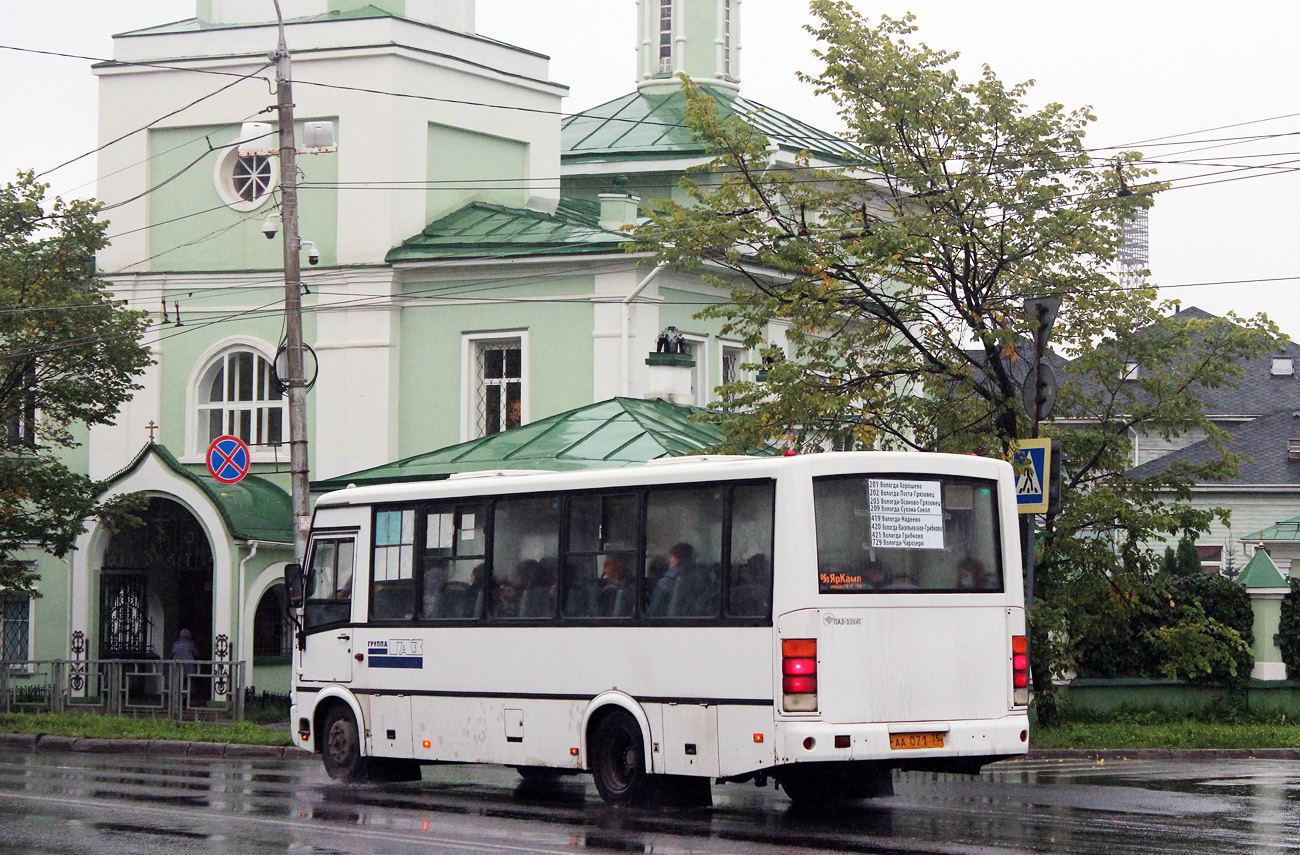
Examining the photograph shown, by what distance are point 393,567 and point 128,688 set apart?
44.0ft

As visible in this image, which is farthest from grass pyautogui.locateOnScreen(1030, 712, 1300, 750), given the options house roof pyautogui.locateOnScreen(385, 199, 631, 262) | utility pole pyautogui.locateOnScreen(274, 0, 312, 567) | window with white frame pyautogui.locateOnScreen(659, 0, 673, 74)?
window with white frame pyautogui.locateOnScreen(659, 0, 673, 74)

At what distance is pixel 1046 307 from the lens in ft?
64.5

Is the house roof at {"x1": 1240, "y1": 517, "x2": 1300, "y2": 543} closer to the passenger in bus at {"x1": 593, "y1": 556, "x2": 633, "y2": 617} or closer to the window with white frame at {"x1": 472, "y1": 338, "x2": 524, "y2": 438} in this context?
the window with white frame at {"x1": 472, "y1": 338, "x2": 524, "y2": 438}

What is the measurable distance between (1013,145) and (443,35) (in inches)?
566

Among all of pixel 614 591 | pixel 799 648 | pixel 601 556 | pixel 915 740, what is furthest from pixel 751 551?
pixel 915 740

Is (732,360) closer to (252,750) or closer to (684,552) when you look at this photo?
(252,750)

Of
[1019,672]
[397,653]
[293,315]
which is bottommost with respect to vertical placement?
[1019,672]

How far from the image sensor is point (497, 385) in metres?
32.7

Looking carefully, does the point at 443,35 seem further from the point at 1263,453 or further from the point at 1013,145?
the point at 1263,453

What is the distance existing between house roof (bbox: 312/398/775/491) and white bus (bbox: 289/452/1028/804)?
10.8 meters

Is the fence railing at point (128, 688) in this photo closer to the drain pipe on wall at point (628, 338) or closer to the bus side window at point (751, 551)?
the drain pipe on wall at point (628, 338)

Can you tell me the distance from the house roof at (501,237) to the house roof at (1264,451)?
21558 mm

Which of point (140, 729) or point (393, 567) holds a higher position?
point (393, 567)

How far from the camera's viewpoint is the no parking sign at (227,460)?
25.1 meters
